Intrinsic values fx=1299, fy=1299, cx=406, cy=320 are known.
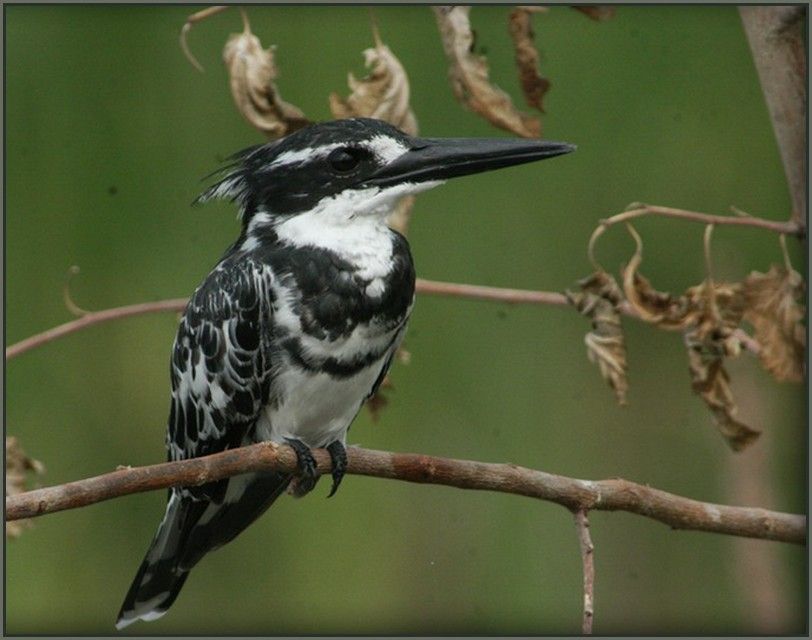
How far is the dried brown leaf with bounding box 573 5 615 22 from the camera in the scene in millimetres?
2891

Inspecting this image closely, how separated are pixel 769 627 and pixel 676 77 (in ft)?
6.28

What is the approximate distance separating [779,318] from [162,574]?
64.3 inches

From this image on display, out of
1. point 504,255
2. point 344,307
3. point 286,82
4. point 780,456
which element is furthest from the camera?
point 504,255

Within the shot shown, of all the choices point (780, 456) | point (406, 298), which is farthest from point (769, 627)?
point (406, 298)

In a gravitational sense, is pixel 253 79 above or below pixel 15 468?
above

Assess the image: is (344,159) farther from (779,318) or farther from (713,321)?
(779,318)

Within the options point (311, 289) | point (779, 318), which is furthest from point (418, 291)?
point (779, 318)

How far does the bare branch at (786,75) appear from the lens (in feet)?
8.10

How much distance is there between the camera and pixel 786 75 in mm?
2494

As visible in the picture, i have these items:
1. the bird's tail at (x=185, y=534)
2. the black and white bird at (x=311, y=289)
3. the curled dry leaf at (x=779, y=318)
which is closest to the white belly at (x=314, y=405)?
the black and white bird at (x=311, y=289)

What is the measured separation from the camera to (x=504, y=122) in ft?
9.79

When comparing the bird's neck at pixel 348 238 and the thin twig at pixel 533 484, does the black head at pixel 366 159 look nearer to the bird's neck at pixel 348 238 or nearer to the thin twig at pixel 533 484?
the bird's neck at pixel 348 238

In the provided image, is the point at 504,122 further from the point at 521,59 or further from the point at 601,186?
the point at 601,186

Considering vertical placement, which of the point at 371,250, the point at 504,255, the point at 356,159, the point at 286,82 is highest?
the point at 286,82
